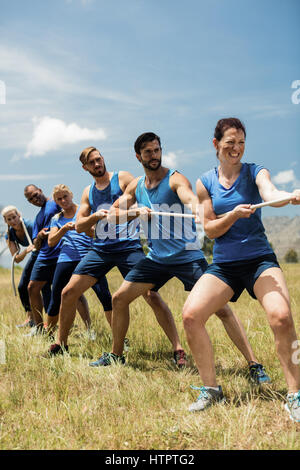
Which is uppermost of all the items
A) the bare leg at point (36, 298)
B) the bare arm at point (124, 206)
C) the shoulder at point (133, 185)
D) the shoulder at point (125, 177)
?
the shoulder at point (125, 177)

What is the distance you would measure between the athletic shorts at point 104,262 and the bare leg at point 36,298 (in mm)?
1848

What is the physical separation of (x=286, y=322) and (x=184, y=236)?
151cm

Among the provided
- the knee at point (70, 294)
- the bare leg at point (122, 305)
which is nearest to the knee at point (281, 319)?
the bare leg at point (122, 305)

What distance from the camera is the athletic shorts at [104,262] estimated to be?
5180 mm

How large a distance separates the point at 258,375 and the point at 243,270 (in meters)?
1.13

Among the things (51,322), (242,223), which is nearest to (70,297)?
(51,322)

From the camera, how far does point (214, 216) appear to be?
3.75 metres

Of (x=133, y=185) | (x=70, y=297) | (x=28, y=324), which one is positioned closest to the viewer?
(x=133, y=185)

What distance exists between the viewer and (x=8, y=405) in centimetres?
407

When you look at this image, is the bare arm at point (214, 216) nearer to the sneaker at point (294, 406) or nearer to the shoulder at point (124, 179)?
the sneaker at point (294, 406)

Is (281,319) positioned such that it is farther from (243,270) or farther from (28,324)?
(28,324)
